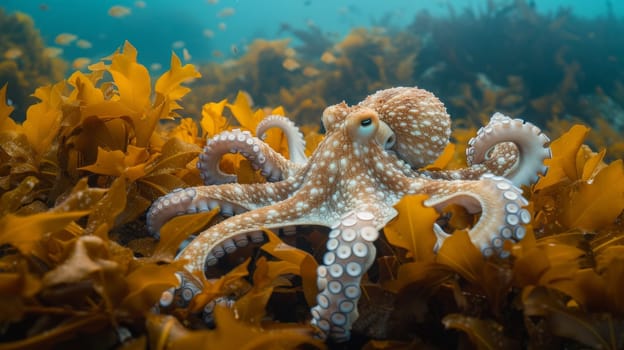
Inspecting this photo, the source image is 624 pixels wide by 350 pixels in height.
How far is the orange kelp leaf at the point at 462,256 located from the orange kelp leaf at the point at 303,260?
42cm

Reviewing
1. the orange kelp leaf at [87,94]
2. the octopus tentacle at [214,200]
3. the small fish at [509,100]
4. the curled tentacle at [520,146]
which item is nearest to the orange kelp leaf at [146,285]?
the octopus tentacle at [214,200]

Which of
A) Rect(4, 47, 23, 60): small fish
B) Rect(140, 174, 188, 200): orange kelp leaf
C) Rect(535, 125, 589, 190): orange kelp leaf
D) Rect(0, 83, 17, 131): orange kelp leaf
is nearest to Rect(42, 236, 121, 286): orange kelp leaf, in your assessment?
Rect(140, 174, 188, 200): orange kelp leaf

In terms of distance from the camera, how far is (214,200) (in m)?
1.69

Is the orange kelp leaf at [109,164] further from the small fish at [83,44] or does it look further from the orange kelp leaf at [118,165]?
the small fish at [83,44]

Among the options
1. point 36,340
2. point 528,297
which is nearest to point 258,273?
point 36,340

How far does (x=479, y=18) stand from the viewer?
11195 millimetres

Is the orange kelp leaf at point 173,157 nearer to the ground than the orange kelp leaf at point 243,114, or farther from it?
nearer to the ground

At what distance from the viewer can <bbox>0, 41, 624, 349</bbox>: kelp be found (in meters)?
1.11

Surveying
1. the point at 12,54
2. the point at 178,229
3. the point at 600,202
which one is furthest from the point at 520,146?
the point at 12,54

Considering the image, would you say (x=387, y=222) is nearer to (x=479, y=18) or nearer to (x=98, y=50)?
(x=479, y=18)

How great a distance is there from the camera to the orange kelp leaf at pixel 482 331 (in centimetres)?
119

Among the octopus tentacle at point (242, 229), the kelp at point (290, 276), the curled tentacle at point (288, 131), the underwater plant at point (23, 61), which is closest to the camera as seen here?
the kelp at point (290, 276)

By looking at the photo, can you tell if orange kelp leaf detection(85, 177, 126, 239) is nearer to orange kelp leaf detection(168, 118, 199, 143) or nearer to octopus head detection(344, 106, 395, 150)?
octopus head detection(344, 106, 395, 150)

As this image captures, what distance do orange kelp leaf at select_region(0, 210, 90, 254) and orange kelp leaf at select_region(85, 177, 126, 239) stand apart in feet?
0.69
